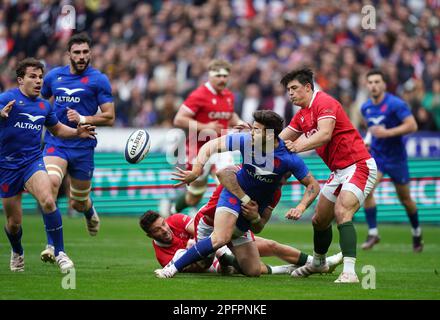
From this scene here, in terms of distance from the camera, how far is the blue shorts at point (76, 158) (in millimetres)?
13258

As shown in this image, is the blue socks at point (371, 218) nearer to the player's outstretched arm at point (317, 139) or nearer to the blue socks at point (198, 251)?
the player's outstretched arm at point (317, 139)

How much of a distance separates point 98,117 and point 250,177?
3.12 metres

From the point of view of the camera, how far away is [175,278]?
34.5ft

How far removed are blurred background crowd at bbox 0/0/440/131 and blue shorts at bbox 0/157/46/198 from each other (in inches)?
429

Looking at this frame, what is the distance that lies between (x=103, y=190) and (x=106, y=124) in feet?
27.6

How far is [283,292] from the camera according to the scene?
940 cm

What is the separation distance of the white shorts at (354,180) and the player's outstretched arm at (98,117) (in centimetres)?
356

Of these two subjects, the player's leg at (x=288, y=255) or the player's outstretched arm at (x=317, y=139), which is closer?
the player's outstretched arm at (x=317, y=139)

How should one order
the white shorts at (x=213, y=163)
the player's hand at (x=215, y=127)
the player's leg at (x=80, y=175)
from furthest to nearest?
1. the white shorts at (x=213, y=163)
2. the player's hand at (x=215, y=127)
3. the player's leg at (x=80, y=175)

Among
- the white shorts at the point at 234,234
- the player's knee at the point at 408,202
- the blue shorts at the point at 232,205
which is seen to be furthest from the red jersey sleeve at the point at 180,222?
the player's knee at the point at 408,202

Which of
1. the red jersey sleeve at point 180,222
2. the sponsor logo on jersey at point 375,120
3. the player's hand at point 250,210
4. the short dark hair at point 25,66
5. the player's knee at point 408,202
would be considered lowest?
the player's knee at point 408,202

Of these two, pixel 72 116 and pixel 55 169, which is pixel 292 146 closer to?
pixel 72 116

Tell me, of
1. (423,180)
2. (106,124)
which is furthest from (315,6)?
(106,124)

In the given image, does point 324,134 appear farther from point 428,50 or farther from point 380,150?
point 428,50
